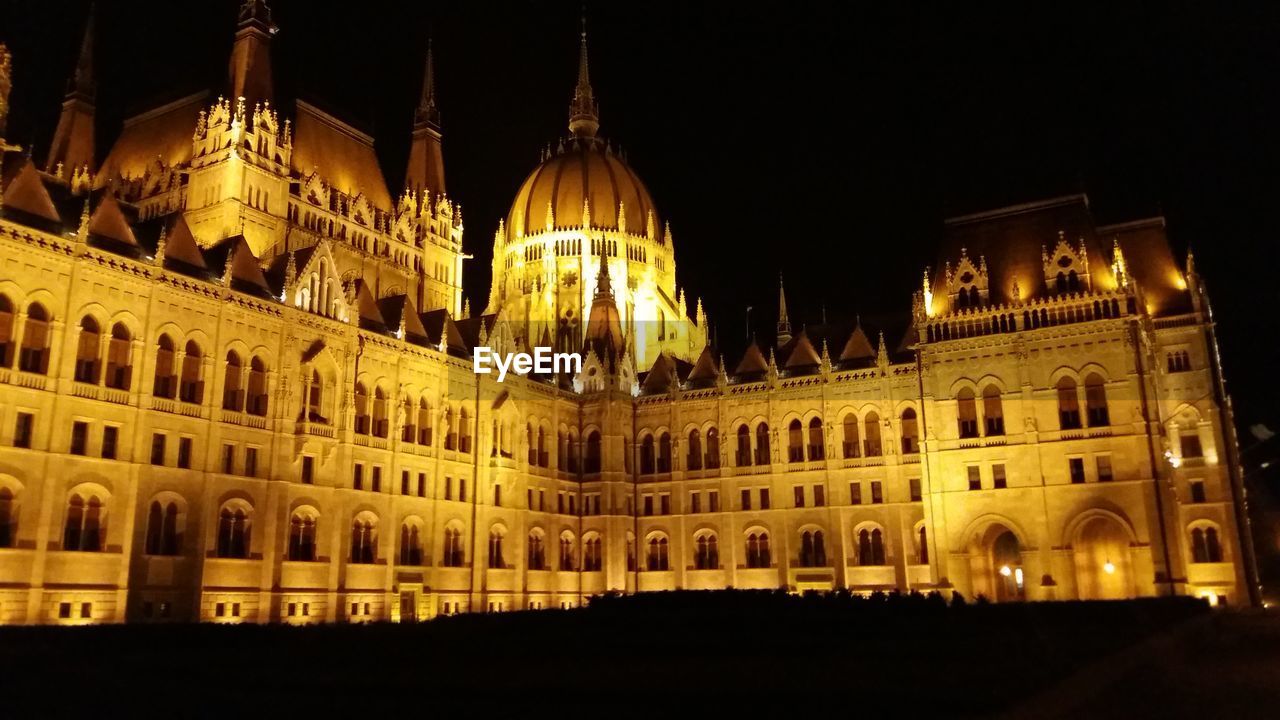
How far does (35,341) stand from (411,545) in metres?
22.4

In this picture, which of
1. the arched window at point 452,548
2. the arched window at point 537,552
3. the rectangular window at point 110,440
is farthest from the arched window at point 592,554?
the rectangular window at point 110,440

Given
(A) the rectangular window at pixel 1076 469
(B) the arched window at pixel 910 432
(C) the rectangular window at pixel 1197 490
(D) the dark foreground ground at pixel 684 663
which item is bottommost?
(D) the dark foreground ground at pixel 684 663

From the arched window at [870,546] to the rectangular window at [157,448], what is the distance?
127 ft

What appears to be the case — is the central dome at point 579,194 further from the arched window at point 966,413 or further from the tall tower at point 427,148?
the arched window at point 966,413

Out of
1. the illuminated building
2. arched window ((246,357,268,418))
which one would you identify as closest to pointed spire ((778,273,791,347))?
the illuminated building

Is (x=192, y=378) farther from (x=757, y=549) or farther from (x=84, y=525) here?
(x=757, y=549)

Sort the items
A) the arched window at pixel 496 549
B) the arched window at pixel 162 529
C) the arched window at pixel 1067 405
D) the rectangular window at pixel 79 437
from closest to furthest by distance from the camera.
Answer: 1. the rectangular window at pixel 79 437
2. the arched window at pixel 162 529
3. the arched window at pixel 1067 405
4. the arched window at pixel 496 549

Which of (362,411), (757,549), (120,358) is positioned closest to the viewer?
(120,358)

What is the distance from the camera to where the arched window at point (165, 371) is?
145 feet

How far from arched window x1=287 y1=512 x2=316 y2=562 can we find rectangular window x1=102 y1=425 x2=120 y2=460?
30.6 feet

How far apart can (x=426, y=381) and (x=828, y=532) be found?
25810 mm

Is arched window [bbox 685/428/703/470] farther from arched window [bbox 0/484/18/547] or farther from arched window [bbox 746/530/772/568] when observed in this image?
arched window [bbox 0/484/18/547]

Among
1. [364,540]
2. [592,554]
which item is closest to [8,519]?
[364,540]

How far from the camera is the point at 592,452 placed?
7038cm
